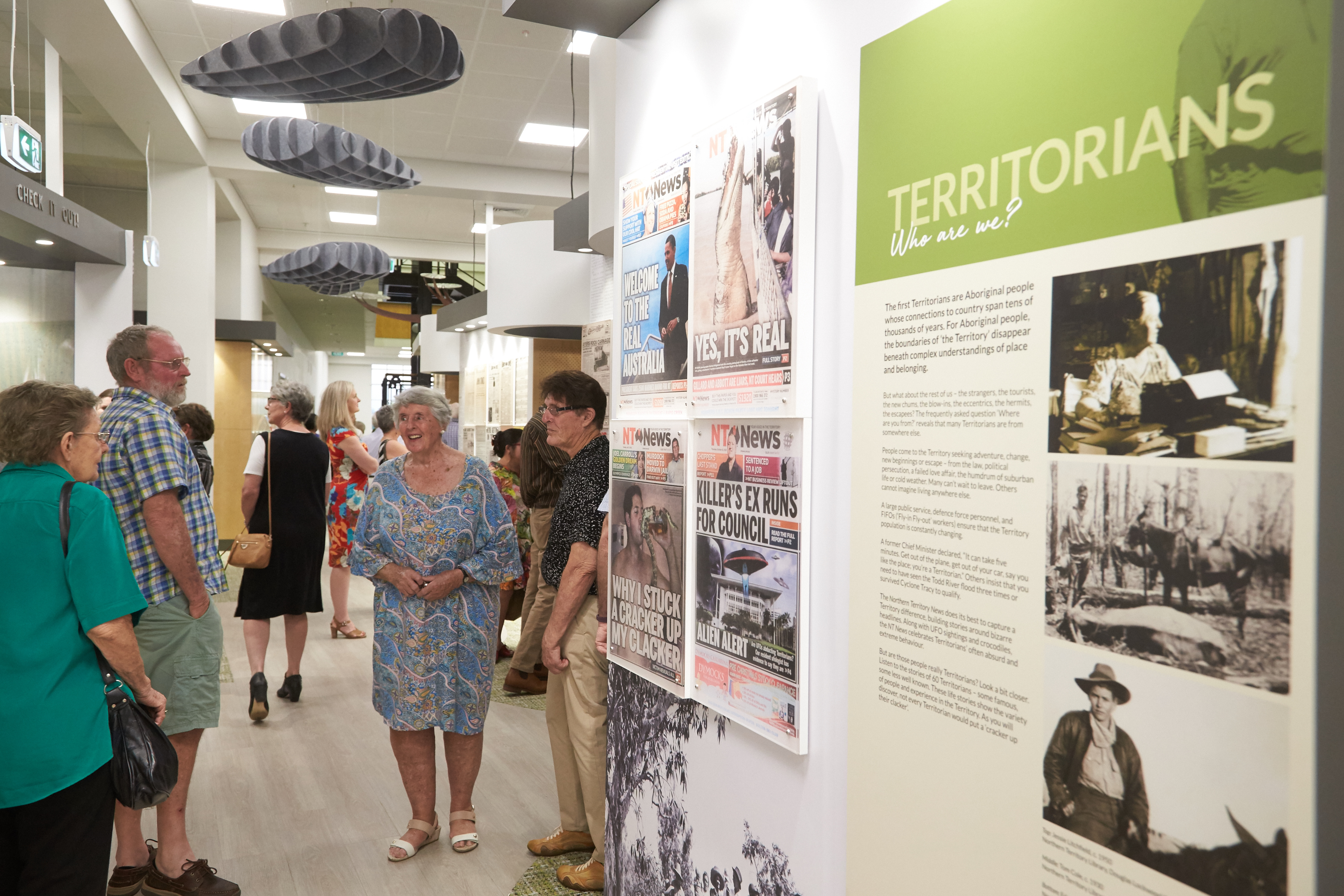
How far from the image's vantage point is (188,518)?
115 inches

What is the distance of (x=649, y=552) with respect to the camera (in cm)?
236

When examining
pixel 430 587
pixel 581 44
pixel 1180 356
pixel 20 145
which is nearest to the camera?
pixel 1180 356

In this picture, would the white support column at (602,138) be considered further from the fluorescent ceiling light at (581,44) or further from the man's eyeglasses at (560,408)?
the fluorescent ceiling light at (581,44)

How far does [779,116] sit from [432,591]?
2.05 meters

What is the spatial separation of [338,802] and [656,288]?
278 centimetres

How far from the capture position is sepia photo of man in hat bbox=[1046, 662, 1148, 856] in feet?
3.72

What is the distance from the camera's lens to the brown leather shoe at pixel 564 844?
328 centimetres

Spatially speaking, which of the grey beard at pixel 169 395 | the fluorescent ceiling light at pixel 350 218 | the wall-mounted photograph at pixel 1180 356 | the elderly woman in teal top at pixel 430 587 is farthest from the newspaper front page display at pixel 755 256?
the fluorescent ceiling light at pixel 350 218

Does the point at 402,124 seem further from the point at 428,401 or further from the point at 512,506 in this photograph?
the point at 428,401

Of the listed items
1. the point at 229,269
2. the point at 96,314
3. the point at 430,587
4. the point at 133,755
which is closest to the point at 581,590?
the point at 430,587

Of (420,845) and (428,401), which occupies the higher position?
(428,401)

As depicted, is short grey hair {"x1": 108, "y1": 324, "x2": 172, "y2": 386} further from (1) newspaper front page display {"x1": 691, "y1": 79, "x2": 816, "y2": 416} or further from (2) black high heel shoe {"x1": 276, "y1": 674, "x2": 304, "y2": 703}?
(2) black high heel shoe {"x1": 276, "y1": 674, "x2": 304, "y2": 703}

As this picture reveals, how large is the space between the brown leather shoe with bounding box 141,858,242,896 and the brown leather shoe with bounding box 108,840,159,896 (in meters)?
0.03

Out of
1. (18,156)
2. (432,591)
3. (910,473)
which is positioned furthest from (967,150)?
(18,156)
